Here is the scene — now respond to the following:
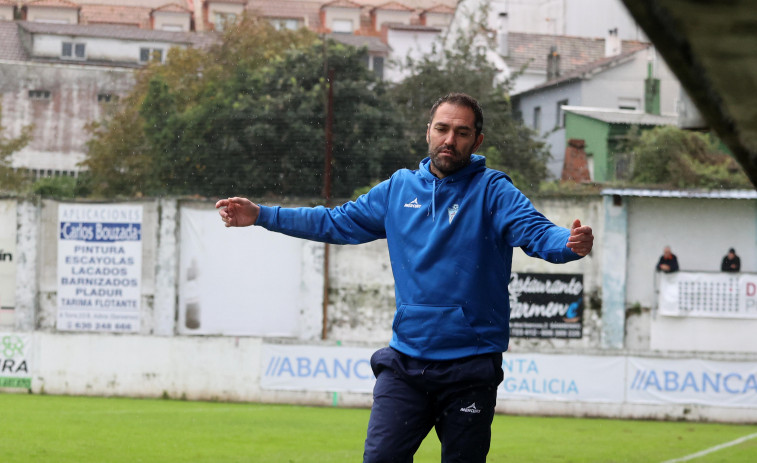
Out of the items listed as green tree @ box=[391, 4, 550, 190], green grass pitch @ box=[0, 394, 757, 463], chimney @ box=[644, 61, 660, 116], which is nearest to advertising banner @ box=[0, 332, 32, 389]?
green grass pitch @ box=[0, 394, 757, 463]

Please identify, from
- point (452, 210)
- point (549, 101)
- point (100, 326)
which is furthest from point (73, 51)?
point (452, 210)

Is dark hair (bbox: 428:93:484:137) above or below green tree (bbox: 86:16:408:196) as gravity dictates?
below

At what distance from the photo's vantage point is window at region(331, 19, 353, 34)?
6475 centimetres

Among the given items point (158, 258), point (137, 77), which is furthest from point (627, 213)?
point (137, 77)

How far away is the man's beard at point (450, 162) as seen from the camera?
14.6ft

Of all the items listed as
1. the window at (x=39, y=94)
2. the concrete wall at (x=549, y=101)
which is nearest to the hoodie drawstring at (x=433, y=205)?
the concrete wall at (x=549, y=101)

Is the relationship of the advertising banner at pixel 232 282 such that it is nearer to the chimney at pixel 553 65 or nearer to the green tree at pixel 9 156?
the green tree at pixel 9 156

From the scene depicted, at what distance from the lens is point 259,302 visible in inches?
994

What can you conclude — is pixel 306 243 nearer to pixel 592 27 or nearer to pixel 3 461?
pixel 3 461

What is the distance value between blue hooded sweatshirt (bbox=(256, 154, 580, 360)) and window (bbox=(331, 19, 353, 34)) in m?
60.8

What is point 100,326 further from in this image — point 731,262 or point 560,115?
point 560,115

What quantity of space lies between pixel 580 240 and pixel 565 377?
45.6 ft

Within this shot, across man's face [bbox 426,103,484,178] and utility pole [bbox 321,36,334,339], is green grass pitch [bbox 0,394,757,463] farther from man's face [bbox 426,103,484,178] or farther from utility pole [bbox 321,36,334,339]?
utility pole [bbox 321,36,334,339]

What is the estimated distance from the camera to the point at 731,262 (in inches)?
960
